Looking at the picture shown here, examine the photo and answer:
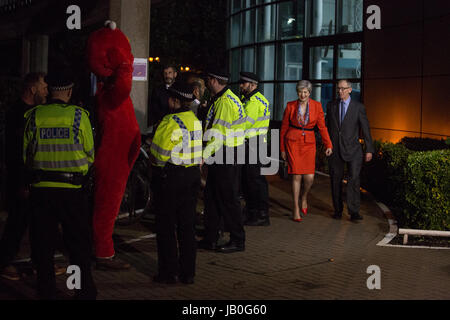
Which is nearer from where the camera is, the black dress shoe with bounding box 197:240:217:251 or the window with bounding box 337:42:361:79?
the black dress shoe with bounding box 197:240:217:251

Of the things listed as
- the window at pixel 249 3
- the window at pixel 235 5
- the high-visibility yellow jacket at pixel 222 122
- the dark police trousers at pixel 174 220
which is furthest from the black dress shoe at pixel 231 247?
the window at pixel 235 5

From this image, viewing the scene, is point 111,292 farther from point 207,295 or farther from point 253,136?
point 253,136

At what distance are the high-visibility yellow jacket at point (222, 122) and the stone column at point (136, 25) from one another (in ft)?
10.1

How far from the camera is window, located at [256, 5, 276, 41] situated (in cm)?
2347

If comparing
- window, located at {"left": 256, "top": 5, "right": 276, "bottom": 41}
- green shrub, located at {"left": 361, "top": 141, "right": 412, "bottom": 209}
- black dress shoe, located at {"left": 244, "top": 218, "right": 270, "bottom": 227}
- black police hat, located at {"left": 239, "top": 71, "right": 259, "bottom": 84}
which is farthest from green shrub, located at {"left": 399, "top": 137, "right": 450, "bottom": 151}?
window, located at {"left": 256, "top": 5, "right": 276, "bottom": 41}

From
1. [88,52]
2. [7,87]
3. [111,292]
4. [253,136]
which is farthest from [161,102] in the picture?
[7,87]

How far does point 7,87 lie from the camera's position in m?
21.2

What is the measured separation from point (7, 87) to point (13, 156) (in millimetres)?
15483

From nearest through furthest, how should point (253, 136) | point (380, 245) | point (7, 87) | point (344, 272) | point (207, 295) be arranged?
point (207, 295)
point (344, 272)
point (380, 245)
point (253, 136)
point (7, 87)

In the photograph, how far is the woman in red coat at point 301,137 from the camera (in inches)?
388

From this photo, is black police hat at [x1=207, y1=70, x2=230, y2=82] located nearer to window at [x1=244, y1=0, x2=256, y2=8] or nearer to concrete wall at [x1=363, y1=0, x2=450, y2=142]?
concrete wall at [x1=363, y1=0, x2=450, y2=142]

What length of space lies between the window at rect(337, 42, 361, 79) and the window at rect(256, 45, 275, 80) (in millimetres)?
3883

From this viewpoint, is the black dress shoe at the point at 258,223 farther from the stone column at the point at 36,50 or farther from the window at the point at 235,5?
the window at the point at 235,5
